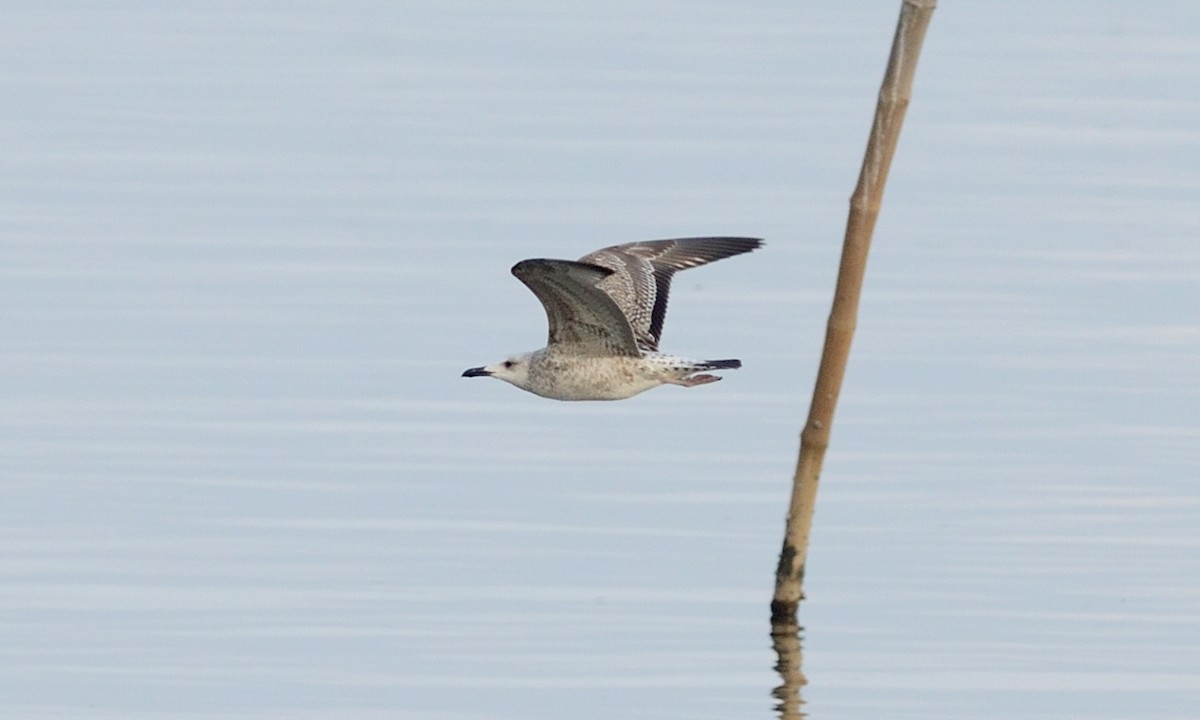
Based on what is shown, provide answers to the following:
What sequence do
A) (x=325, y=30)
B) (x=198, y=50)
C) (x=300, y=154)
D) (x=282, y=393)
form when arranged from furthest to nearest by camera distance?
1. (x=325, y=30)
2. (x=198, y=50)
3. (x=300, y=154)
4. (x=282, y=393)

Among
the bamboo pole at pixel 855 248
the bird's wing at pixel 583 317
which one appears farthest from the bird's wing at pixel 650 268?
the bamboo pole at pixel 855 248

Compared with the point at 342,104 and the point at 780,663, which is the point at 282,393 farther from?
the point at 342,104

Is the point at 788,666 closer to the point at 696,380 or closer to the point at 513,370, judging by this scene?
the point at 696,380

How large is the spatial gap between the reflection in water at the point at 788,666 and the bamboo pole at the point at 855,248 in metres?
0.51

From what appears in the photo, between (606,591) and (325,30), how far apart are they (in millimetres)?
34760

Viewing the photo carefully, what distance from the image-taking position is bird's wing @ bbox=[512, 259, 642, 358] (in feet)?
54.5

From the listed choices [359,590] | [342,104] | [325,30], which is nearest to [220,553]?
[359,590]

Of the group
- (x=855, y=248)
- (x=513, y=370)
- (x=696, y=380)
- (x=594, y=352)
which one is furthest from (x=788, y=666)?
(x=513, y=370)

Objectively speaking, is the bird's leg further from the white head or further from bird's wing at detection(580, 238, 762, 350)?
the white head

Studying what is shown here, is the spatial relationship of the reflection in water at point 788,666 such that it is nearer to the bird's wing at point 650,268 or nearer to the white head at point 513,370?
the bird's wing at point 650,268

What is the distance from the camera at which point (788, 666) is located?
15664 millimetres

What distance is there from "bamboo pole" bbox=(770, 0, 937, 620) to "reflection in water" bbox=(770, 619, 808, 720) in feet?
1.69

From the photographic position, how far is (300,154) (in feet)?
115

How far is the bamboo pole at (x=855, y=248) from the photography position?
15.2m
